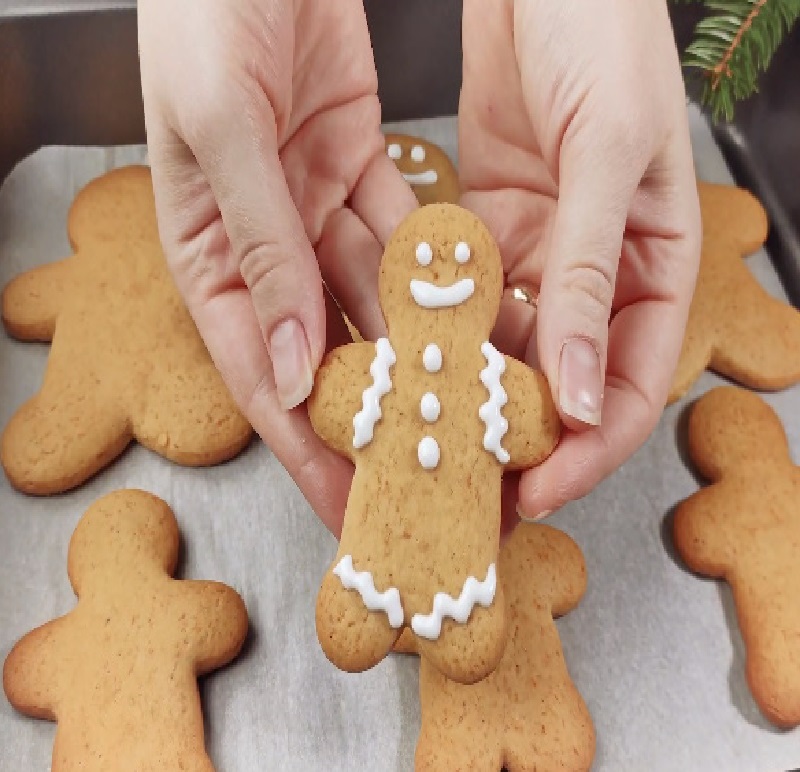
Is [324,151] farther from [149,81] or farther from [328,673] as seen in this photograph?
[328,673]

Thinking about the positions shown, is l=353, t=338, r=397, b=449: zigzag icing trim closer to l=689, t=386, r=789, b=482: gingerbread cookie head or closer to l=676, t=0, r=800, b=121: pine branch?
l=689, t=386, r=789, b=482: gingerbread cookie head

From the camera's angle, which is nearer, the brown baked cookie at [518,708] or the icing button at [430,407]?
the icing button at [430,407]

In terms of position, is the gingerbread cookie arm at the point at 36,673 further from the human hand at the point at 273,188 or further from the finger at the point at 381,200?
the finger at the point at 381,200

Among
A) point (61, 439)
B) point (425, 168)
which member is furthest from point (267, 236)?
point (425, 168)

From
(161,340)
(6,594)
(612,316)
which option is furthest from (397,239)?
(6,594)

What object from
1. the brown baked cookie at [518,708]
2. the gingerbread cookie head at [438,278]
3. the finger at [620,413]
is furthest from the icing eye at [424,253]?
the brown baked cookie at [518,708]
